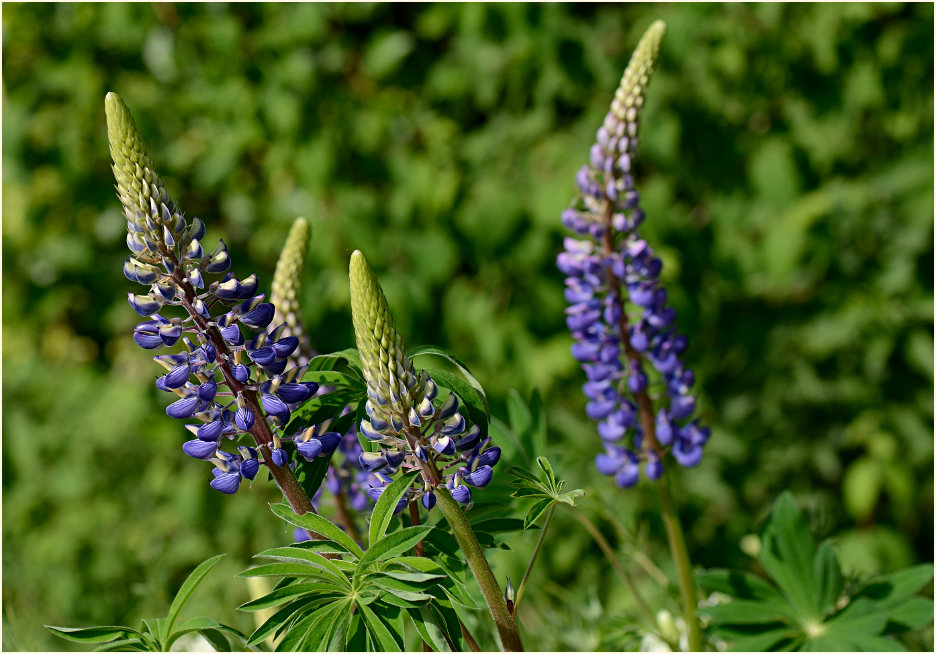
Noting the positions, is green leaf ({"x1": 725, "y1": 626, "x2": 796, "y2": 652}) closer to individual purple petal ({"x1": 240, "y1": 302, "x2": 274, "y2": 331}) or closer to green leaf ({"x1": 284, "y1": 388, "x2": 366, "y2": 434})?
green leaf ({"x1": 284, "y1": 388, "x2": 366, "y2": 434})

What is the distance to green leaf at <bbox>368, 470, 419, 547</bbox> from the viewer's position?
955 mm

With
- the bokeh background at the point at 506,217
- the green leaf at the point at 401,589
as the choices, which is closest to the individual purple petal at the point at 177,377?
the green leaf at the point at 401,589

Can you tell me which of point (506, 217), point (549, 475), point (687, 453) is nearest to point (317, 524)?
point (549, 475)

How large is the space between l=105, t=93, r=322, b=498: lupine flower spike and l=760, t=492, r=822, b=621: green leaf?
2.95 ft

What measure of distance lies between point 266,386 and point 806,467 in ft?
9.79

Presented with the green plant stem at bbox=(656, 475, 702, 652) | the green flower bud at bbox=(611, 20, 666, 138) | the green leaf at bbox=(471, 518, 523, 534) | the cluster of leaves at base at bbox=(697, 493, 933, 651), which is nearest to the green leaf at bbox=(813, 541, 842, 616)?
the cluster of leaves at base at bbox=(697, 493, 933, 651)

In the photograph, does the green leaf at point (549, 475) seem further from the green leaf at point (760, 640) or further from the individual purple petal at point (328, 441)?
the green leaf at point (760, 640)

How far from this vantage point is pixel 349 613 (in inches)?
39.9

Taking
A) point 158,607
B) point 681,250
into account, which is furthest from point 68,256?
point 681,250

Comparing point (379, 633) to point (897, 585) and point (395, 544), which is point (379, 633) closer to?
point (395, 544)

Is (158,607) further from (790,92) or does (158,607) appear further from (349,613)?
(790,92)

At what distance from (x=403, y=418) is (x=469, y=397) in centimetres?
13

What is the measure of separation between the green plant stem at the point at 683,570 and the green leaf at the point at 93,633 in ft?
2.77

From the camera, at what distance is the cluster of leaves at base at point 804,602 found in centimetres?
140
